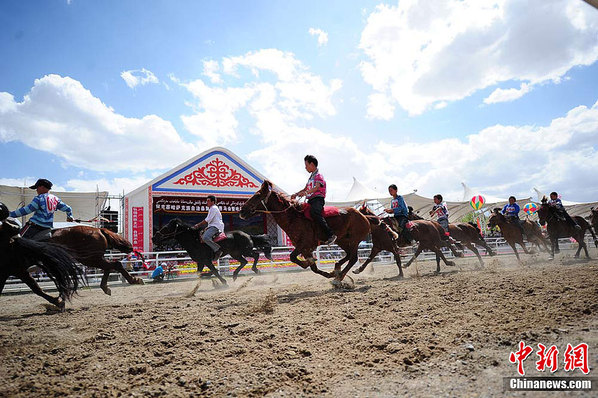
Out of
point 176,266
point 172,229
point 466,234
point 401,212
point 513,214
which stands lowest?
point 176,266

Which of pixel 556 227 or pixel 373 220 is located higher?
pixel 373 220

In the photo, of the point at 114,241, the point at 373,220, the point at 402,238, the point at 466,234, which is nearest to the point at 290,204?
the point at 373,220

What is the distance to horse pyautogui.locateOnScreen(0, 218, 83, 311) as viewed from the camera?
4148 mm

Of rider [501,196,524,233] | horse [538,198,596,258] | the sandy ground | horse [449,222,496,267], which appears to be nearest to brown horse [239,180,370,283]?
the sandy ground

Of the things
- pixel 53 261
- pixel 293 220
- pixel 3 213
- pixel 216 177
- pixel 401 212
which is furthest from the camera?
pixel 216 177

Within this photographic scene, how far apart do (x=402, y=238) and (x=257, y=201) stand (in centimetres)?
459

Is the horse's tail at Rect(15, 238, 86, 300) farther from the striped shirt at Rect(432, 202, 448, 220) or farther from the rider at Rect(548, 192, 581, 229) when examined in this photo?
the rider at Rect(548, 192, 581, 229)

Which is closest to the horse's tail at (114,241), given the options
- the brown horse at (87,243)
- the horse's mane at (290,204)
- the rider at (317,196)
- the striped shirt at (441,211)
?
the brown horse at (87,243)

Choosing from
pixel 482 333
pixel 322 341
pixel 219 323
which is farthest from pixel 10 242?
pixel 482 333

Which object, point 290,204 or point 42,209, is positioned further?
point 290,204

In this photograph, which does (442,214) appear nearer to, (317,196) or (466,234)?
(466,234)

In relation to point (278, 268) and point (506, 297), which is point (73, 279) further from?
point (278, 268)

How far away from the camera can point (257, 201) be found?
584 centimetres

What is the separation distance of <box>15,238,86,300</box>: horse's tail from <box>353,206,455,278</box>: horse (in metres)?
5.73
